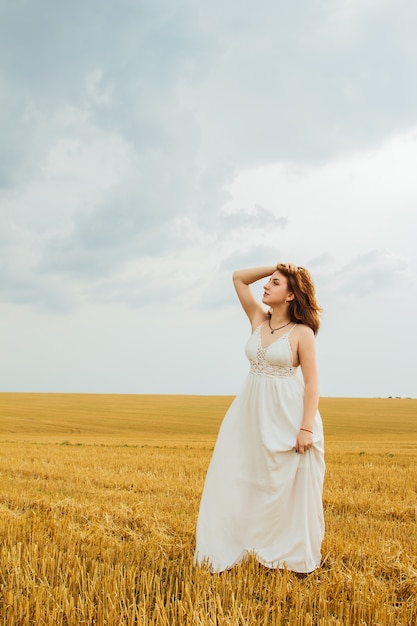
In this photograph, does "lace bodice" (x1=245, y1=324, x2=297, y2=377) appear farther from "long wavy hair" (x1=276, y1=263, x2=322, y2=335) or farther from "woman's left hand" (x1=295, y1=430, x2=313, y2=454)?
"woman's left hand" (x1=295, y1=430, x2=313, y2=454)

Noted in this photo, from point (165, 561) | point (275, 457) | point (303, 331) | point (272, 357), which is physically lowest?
point (165, 561)

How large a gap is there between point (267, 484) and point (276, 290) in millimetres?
1845

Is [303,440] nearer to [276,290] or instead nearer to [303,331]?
[303,331]

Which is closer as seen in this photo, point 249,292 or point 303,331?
point 303,331

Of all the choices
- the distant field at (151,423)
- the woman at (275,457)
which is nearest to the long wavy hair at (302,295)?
the woman at (275,457)

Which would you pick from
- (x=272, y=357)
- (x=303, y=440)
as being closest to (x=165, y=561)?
A: (x=303, y=440)

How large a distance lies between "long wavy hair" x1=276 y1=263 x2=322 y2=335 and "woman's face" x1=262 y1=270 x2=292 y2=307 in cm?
5

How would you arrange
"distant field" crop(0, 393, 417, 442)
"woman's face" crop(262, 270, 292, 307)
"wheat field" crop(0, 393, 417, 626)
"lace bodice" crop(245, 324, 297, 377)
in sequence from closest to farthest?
"wheat field" crop(0, 393, 417, 626), "lace bodice" crop(245, 324, 297, 377), "woman's face" crop(262, 270, 292, 307), "distant field" crop(0, 393, 417, 442)

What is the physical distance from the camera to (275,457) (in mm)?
5438

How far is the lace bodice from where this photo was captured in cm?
549

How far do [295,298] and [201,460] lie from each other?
11733 mm

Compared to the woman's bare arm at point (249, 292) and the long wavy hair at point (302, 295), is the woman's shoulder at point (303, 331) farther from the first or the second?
the woman's bare arm at point (249, 292)

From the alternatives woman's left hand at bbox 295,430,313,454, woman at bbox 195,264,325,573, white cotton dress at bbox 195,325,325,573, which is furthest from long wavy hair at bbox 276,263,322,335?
woman's left hand at bbox 295,430,313,454

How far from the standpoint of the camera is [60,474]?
1298 centimetres
